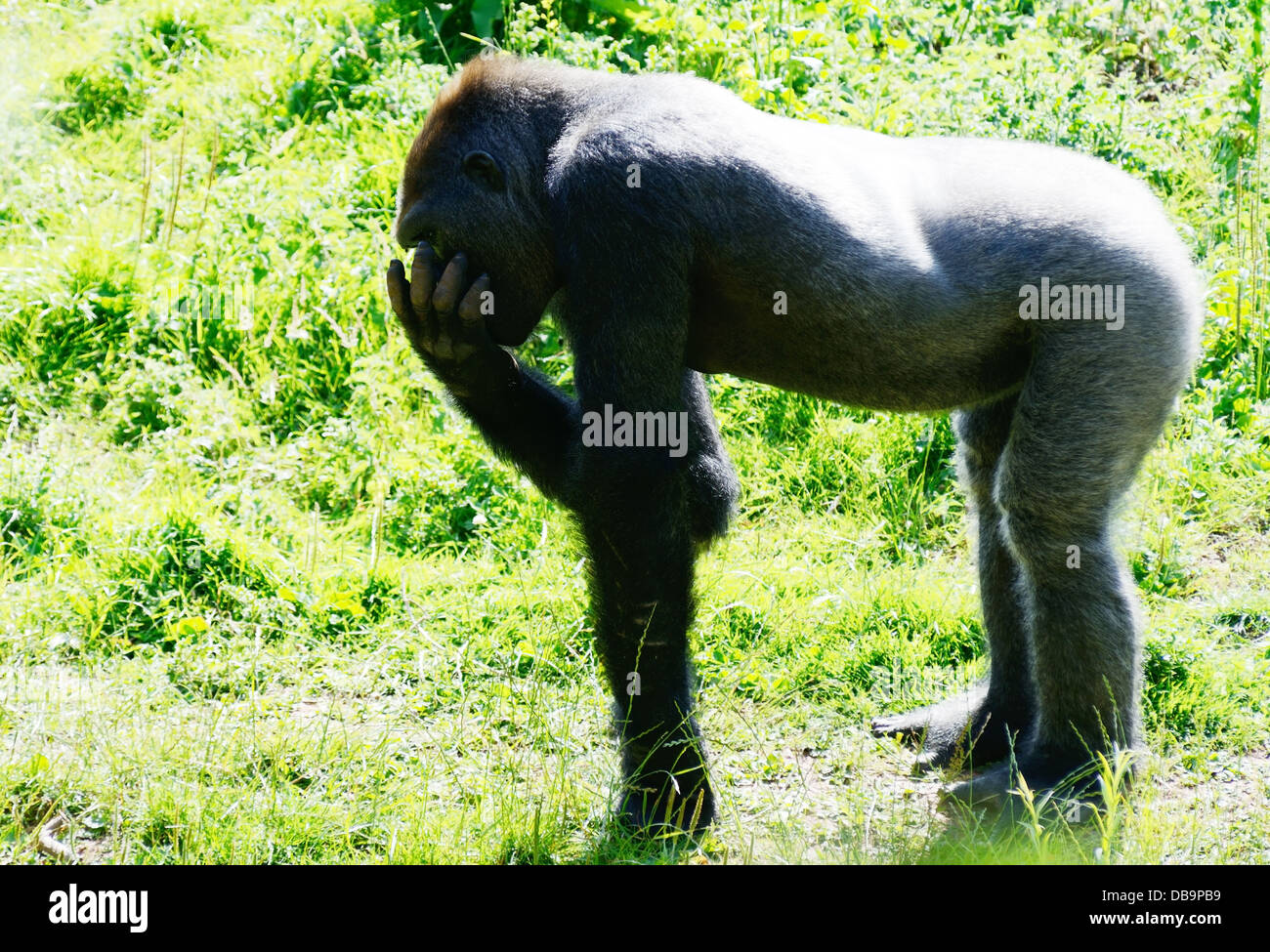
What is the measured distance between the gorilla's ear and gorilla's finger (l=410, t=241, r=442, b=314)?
283 millimetres

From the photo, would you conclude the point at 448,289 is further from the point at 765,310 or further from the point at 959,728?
the point at 959,728

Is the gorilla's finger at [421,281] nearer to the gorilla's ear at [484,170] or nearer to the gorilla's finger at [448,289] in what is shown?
the gorilla's finger at [448,289]

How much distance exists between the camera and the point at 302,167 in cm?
767

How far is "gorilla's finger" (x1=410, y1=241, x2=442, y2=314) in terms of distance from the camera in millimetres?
4152

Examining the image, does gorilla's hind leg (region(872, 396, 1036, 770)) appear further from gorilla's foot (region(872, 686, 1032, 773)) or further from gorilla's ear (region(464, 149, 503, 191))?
gorilla's ear (region(464, 149, 503, 191))

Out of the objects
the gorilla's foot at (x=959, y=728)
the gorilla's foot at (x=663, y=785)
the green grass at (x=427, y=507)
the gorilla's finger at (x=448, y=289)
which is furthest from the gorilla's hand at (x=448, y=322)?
the gorilla's foot at (x=959, y=728)

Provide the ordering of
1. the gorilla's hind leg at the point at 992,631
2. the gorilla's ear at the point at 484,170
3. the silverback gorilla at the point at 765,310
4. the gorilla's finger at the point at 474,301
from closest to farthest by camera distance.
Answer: the silverback gorilla at the point at 765,310 → the gorilla's finger at the point at 474,301 → the gorilla's ear at the point at 484,170 → the gorilla's hind leg at the point at 992,631

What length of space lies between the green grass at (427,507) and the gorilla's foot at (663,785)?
0.39 ft

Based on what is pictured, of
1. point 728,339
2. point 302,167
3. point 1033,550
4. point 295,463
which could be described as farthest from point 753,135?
point 302,167

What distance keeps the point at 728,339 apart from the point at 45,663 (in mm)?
2814

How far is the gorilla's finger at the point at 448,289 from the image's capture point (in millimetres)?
4129

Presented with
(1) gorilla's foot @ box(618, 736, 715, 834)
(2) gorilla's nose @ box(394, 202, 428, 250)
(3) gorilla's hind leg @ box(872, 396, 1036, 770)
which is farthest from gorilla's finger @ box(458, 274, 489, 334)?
(3) gorilla's hind leg @ box(872, 396, 1036, 770)

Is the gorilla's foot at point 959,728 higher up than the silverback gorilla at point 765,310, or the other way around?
the silverback gorilla at point 765,310

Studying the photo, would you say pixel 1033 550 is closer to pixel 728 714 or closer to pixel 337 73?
pixel 728 714
